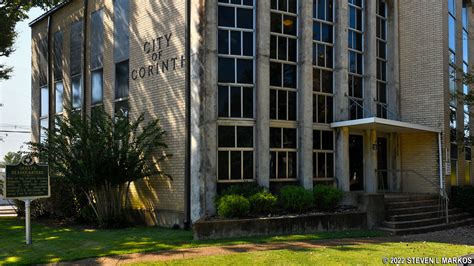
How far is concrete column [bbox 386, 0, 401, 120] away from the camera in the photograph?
19.2 m

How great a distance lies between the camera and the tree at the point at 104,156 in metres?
14.9

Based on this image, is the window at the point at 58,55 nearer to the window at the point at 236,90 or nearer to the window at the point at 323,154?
the window at the point at 236,90

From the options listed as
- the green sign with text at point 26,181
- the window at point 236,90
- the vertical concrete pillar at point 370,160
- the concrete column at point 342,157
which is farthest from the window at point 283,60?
the green sign with text at point 26,181

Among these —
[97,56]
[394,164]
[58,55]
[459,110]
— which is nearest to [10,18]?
[58,55]

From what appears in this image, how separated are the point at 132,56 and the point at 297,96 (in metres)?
5.88

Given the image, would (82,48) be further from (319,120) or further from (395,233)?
(395,233)

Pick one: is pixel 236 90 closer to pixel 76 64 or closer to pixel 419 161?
pixel 419 161

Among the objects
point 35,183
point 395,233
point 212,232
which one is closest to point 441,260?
point 395,233

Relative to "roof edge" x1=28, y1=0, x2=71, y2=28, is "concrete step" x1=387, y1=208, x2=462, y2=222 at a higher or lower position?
lower

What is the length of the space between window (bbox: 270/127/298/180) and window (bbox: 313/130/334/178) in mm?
832

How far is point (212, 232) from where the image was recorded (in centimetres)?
1202

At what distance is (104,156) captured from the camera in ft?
48.5

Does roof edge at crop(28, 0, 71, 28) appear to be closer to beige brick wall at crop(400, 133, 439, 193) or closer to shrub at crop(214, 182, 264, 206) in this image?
shrub at crop(214, 182, 264, 206)

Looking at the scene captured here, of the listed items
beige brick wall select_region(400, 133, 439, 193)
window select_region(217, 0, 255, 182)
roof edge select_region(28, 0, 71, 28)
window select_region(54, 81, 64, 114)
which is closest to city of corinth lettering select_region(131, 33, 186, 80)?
window select_region(217, 0, 255, 182)
